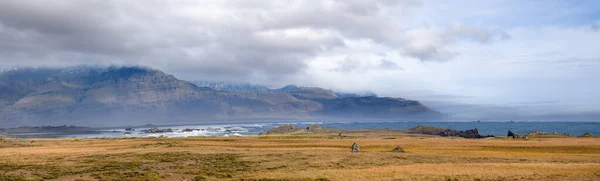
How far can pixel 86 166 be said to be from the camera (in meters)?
45.9

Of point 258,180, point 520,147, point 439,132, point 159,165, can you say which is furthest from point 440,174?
point 439,132

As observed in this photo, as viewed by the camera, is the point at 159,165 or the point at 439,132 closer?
the point at 159,165

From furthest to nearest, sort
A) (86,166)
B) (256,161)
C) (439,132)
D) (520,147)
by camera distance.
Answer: (439,132) < (520,147) < (256,161) < (86,166)

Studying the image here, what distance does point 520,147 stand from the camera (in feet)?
234

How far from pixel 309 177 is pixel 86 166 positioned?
2313 centimetres

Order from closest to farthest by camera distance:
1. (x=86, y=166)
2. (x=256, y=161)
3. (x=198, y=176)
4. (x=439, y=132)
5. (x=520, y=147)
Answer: (x=198, y=176), (x=86, y=166), (x=256, y=161), (x=520, y=147), (x=439, y=132)

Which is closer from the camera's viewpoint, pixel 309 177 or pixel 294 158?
pixel 309 177

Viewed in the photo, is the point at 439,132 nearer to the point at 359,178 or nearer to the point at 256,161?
the point at 256,161

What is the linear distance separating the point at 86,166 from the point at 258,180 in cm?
2013

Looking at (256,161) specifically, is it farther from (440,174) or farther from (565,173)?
(565,173)

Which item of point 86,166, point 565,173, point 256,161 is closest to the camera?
point 565,173

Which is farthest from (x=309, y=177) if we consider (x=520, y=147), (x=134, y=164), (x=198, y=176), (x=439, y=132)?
(x=439, y=132)

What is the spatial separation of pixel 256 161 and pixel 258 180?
601 inches

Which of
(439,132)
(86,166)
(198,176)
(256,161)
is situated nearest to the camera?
(198,176)
